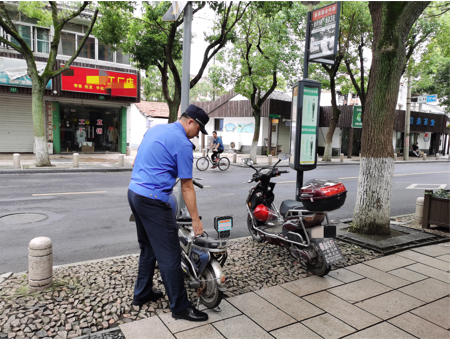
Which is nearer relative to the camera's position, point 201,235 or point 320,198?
point 201,235

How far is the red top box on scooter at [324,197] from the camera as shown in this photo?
4254mm

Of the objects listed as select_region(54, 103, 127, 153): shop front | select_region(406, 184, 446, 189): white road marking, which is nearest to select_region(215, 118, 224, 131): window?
select_region(54, 103, 127, 153): shop front

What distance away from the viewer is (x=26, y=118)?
2002 centimetres

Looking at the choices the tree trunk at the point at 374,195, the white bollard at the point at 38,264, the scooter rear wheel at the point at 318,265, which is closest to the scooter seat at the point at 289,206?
the scooter rear wheel at the point at 318,265

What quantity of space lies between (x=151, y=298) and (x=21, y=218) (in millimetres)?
4644

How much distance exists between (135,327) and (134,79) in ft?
64.4

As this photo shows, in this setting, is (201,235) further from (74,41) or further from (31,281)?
(74,41)

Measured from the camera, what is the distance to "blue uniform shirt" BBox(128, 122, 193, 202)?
10.4 ft

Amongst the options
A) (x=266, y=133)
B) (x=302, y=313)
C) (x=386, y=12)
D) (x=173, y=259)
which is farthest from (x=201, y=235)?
(x=266, y=133)

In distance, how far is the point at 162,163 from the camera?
127 inches

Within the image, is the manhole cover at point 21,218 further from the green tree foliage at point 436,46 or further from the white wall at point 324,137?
the white wall at point 324,137

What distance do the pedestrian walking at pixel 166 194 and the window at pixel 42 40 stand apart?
19412 mm

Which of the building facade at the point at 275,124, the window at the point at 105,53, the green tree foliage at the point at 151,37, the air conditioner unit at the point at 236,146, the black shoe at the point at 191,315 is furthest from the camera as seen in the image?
the air conditioner unit at the point at 236,146

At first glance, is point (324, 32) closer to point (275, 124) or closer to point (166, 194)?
point (166, 194)
